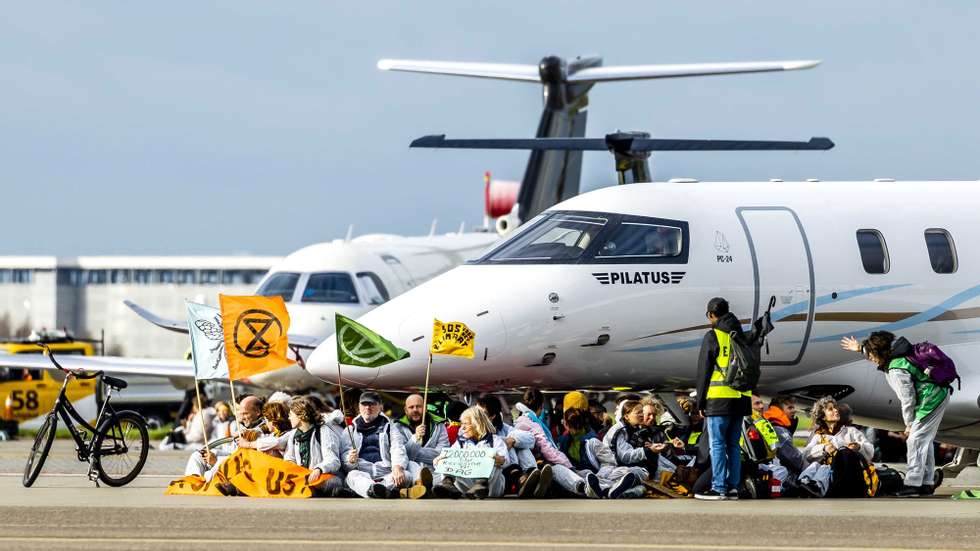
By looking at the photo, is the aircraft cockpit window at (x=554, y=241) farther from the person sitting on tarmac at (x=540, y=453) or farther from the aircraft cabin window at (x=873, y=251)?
the aircraft cabin window at (x=873, y=251)

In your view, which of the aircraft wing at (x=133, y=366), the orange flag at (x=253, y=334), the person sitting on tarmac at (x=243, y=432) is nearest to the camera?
the person sitting on tarmac at (x=243, y=432)

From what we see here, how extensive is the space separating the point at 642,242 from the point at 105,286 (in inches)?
4450

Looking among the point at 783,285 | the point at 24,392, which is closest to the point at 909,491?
the point at 783,285

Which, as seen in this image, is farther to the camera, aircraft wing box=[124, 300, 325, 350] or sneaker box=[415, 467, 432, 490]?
aircraft wing box=[124, 300, 325, 350]

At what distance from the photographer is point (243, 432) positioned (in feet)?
53.2

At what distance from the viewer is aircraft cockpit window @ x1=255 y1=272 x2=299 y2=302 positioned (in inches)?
1051

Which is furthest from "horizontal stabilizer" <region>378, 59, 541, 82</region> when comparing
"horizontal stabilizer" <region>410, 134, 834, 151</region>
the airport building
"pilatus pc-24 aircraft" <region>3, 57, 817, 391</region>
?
the airport building

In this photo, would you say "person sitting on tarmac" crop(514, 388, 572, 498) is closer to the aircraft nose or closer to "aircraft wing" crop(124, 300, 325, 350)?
the aircraft nose

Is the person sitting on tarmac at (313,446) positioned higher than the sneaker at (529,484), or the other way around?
the person sitting on tarmac at (313,446)

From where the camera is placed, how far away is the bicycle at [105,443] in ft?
52.6

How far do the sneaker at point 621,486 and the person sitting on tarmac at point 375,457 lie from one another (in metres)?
1.77

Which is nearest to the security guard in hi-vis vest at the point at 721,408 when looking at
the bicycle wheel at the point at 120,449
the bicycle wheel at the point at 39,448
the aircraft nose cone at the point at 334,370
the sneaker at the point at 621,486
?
the sneaker at the point at 621,486

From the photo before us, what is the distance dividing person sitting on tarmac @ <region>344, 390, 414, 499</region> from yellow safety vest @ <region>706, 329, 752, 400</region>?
273 cm

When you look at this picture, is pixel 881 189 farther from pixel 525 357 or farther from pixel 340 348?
pixel 340 348
